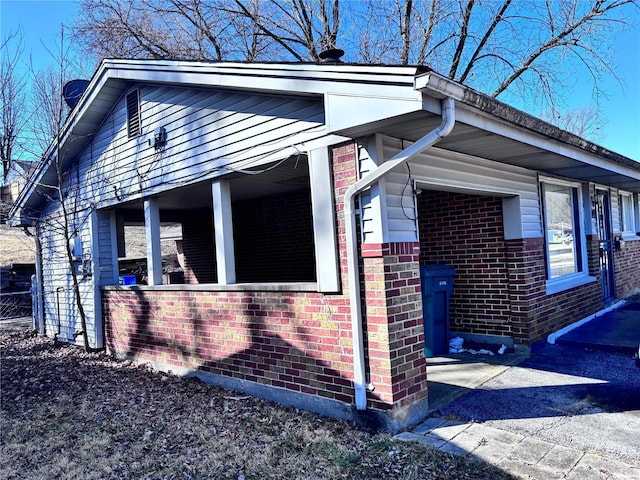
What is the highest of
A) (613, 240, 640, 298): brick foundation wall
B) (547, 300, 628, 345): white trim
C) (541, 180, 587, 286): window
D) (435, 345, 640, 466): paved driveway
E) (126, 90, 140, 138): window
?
(126, 90, 140, 138): window

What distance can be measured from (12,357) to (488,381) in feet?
26.9

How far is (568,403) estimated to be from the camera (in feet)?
14.2

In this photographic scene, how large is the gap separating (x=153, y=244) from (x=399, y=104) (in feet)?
15.8

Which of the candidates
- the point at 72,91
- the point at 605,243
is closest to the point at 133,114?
the point at 72,91

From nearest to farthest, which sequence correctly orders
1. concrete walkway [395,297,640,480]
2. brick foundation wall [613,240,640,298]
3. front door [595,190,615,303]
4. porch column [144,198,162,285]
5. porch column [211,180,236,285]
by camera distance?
concrete walkway [395,297,640,480] < porch column [211,180,236,285] < porch column [144,198,162,285] < front door [595,190,615,303] < brick foundation wall [613,240,640,298]

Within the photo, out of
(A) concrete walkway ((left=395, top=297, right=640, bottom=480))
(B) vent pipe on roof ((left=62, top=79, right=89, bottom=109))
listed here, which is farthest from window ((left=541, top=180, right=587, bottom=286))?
(B) vent pipe on roof ((left=62, top=79, right=89, bottom=109))

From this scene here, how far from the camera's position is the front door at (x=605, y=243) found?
28.9 ft

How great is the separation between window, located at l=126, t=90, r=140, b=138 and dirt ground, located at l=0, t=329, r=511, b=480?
3.86 metres

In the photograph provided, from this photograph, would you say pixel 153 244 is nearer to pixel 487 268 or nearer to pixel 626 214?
pixel 487 268

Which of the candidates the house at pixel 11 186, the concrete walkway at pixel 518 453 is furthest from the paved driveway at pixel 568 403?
the house at pixel 11 186

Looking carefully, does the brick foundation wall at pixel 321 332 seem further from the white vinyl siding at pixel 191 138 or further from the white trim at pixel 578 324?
the white trim at pixel 578 324

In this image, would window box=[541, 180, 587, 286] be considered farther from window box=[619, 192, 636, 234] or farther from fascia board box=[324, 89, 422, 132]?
fascia board box=[324, 89, 422, 132]

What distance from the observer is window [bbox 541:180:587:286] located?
23.0ft

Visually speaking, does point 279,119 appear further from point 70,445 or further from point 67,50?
point 67,50
